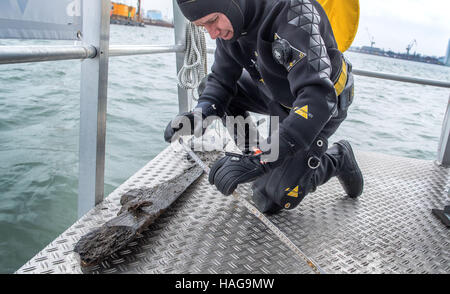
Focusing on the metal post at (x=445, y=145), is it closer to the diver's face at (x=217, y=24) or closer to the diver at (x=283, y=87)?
the diver at (x=283, y=87)

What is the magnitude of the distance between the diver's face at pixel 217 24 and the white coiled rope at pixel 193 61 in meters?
0.85

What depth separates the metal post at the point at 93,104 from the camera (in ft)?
4.72

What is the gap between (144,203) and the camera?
5.13 feet

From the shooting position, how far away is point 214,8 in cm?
131

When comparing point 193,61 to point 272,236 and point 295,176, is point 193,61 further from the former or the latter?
point 272,236

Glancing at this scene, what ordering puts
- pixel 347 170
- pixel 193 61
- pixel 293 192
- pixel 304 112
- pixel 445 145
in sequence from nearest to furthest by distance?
pixel 304 112 → pixel 293 192 → pixel 347 170 → pixel 193 61 → pixel 445 145

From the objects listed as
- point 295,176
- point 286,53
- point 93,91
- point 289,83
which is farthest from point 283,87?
point 93,91

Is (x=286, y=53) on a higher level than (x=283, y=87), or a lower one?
higher

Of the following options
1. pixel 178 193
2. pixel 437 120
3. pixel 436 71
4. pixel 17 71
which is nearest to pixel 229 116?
pixel 178 193

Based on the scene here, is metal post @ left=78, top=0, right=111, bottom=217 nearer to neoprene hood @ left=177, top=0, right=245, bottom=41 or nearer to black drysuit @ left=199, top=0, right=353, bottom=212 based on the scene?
neoprene hood @ left=177, top=0, right=245, bottom=41

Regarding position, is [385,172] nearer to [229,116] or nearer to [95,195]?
[229,116]

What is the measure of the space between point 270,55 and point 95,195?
95 cm

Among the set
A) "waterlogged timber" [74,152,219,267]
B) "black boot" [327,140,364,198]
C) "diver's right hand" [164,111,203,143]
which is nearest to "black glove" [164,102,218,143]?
"diver's right hand" [164,111,203,143]

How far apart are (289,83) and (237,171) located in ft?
1.36
